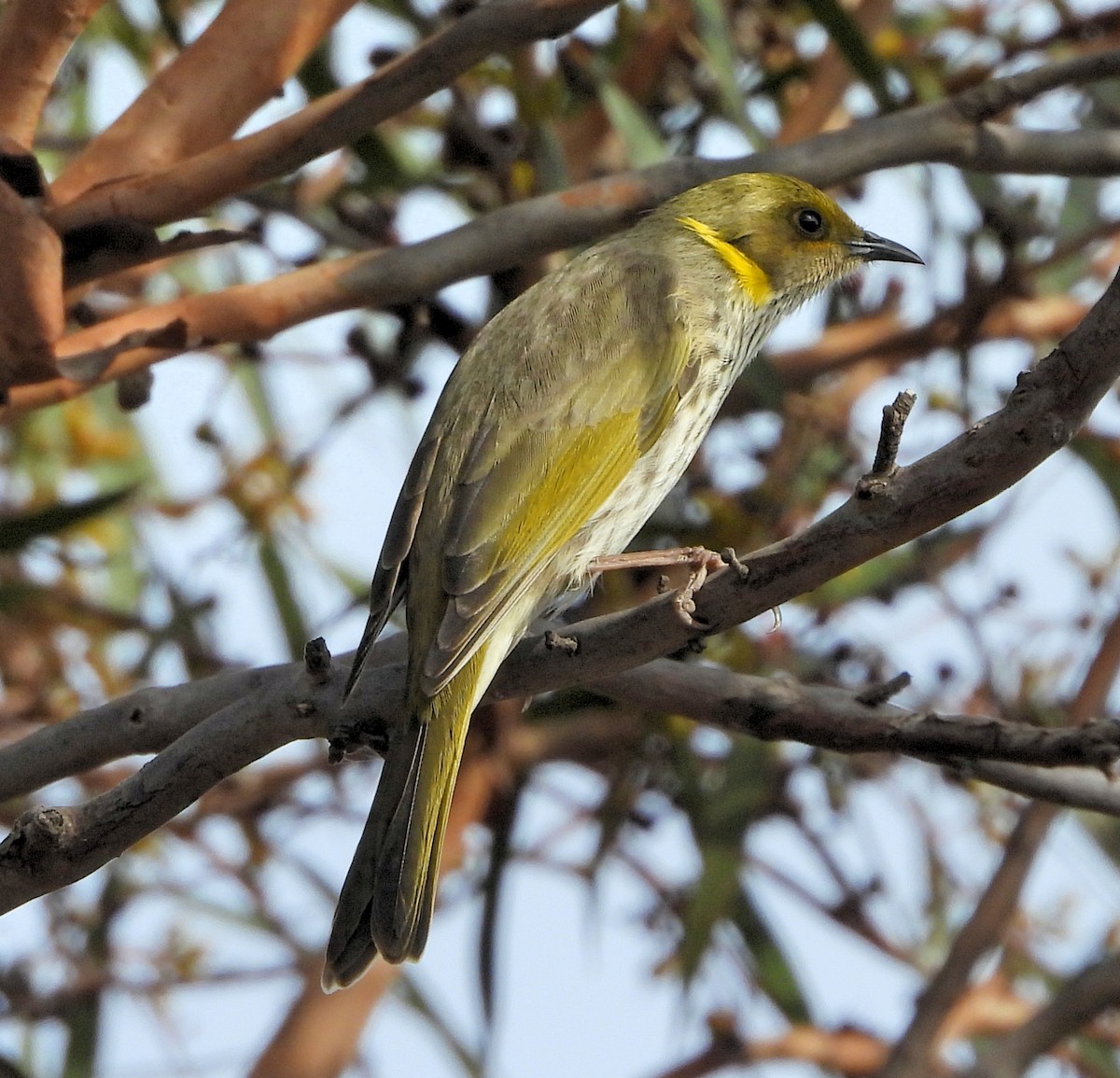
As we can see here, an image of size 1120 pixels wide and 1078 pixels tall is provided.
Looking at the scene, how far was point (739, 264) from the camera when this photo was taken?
12.0ft

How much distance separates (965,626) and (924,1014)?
0.84 meters

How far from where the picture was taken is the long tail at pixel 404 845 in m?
2.53

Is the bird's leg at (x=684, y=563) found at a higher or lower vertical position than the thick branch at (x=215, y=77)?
lower

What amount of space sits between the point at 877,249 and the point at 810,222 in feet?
0.55

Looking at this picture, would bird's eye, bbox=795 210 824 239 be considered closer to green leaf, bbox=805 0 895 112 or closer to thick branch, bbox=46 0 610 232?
green leaf, bbox=805 0 895 112

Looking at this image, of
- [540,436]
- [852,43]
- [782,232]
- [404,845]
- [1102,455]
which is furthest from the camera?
[1102,455]

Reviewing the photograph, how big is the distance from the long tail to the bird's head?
5.03 feet

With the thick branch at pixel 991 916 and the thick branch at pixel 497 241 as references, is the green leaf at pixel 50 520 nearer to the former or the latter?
the thick branch at pixel 497 241

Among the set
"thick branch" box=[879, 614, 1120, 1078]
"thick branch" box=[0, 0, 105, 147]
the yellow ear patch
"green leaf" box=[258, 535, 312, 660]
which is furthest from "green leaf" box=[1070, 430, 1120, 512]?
"thick branch" box=[0, 0, 105, 147]

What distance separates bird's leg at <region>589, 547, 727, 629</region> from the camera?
6.74 ft

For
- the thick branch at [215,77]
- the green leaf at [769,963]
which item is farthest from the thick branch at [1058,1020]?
the thick branch at [215,77]

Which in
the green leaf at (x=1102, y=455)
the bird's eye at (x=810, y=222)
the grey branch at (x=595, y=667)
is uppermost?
the bird's eye at (x=810, y=222)

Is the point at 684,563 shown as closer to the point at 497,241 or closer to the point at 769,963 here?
the point at 497,241

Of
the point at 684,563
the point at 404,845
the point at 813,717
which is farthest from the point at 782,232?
the point at 404,845
